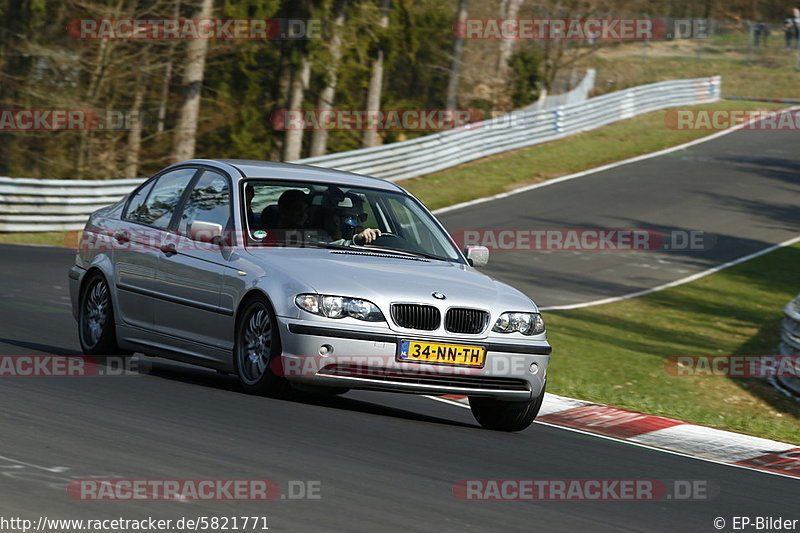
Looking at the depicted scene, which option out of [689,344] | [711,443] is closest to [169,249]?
[711,443]

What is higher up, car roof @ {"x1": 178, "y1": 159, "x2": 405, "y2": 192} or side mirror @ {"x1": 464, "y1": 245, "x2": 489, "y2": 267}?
car roof @ {"x1": 178, "y1": 159, "x2": 405, "y2": 192}

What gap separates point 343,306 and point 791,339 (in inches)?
315

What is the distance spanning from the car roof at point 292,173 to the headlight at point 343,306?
1423 millimetres

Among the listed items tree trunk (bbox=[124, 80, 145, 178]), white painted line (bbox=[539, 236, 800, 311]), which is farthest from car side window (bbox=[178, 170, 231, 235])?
tree trunk (bbox=[124, 80, 145, 178])

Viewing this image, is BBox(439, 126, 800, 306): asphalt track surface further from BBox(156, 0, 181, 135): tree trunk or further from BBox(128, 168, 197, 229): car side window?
BBox(156, 0, 181, 135): tree trunk

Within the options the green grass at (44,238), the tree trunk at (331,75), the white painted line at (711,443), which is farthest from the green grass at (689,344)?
the tree trunk at (331,75)

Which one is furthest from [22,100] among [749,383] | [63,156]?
[749,383]

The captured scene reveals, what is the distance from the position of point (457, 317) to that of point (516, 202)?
20438 mm

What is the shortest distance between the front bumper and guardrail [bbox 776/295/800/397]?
6849 mm

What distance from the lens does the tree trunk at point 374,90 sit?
41.2 metres

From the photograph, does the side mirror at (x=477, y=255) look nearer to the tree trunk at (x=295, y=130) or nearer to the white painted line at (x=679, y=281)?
the white painted line at (x=679, y=281)

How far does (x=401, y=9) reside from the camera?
131 ft

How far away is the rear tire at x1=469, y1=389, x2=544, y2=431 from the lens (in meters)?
8.52

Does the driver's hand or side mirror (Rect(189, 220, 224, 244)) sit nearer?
side mirror (Rect(189, 220, 224, 244))
